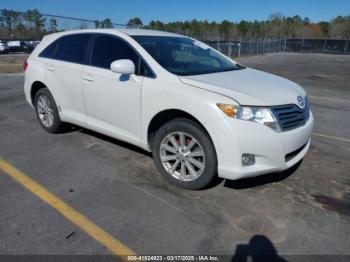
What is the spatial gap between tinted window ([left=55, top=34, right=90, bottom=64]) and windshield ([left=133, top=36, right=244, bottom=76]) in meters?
0.92

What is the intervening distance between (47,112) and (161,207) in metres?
3.06

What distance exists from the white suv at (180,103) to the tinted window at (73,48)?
0.02 m

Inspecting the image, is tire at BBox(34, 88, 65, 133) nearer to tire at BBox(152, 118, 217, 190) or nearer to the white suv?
the white suv

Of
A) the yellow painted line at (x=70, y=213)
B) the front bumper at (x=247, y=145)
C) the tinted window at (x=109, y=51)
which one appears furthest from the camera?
the tinted window at (x=109, y=51)

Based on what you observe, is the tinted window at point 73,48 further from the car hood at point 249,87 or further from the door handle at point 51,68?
the car hood at point 249,87

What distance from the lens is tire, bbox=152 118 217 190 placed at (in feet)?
10.9

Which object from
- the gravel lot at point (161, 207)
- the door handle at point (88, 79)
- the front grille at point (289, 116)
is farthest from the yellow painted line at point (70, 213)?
the front grille at point (289, 116)

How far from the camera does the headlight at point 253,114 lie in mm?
3115

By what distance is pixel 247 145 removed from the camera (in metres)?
3.10

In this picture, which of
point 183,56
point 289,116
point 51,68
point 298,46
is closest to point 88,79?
point 51,68

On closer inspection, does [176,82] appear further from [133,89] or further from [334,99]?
[334,99]

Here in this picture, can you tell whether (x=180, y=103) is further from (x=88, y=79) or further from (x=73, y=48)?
(x=73, y=48)

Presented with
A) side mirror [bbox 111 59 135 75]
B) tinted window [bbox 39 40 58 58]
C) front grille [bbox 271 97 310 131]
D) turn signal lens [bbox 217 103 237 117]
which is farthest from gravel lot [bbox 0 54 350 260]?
tinted window [bbox 39 40 58 58]

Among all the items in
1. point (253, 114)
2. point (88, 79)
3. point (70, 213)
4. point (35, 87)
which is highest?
point (88, 79)
